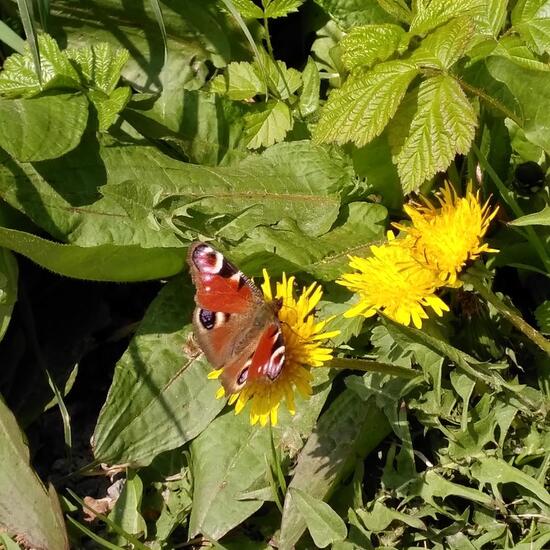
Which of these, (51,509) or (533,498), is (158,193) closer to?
(51,509)

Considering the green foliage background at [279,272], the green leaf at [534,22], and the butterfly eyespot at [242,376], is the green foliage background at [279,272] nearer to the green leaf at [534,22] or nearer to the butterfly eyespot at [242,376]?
the green leaf at [534,22]

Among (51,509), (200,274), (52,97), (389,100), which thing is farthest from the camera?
(52,97)

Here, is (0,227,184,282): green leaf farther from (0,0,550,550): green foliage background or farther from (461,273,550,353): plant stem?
(461,273,550,353): plant stem

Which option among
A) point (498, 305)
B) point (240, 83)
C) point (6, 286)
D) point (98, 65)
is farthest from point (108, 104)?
point (498, 305)

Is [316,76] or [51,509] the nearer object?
[51,509]

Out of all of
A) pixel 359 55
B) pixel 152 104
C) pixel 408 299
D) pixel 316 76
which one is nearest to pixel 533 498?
pixel 408 299

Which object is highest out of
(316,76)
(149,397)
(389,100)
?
(389,100)

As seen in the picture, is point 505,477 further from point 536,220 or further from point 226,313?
point 226,313
